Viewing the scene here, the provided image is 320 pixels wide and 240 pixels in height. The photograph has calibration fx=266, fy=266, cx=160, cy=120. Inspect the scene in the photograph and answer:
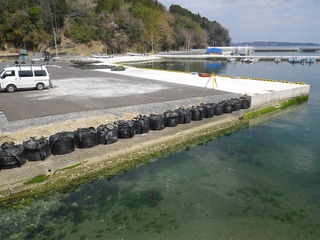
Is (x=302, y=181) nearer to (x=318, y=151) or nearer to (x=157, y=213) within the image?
(x=318, y=151)

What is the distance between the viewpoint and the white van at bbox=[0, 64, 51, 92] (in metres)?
26.4

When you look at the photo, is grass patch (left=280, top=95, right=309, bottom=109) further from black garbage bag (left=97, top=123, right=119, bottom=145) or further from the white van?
the white van

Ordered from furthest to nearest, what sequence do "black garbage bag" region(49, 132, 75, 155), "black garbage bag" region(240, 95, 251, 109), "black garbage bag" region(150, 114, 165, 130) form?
"black garbage bag" region(240, 95, 251, 109) → "black garbage bag" region(150, 114, 165, 130) → "black garbage bag" region(49, 132, 75, 155)

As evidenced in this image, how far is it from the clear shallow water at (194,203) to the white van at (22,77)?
19.0 meters

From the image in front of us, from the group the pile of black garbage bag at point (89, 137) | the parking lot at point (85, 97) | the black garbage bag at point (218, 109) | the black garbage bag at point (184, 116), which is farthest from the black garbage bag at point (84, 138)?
the black garbage bag at point (218, 109)

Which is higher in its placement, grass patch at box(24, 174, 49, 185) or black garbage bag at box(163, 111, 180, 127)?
black garbage bag at box(163, 111, 180, 127)

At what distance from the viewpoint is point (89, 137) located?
14.0 metres

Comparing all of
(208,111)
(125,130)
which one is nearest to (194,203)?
(125,130)

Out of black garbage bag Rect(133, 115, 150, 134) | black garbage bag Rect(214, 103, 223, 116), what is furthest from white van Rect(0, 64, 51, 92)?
black garbage bag Rect(214, 103, 223, 116)

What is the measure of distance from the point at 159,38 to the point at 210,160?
142 metres

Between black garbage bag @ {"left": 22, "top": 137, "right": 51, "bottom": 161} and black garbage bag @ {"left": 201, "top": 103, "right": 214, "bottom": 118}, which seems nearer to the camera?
black garbage bag @ {"left": 22, "top": 137, "right": 51, "bottom": 161}

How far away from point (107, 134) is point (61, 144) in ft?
8.19

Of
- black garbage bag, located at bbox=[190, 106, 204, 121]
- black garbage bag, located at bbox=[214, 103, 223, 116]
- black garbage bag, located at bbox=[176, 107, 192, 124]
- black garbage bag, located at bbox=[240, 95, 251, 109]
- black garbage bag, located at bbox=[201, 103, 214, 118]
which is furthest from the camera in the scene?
black garbage bag, located at bbox=[240, 95, 251, 109]

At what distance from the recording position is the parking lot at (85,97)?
20344 mm
